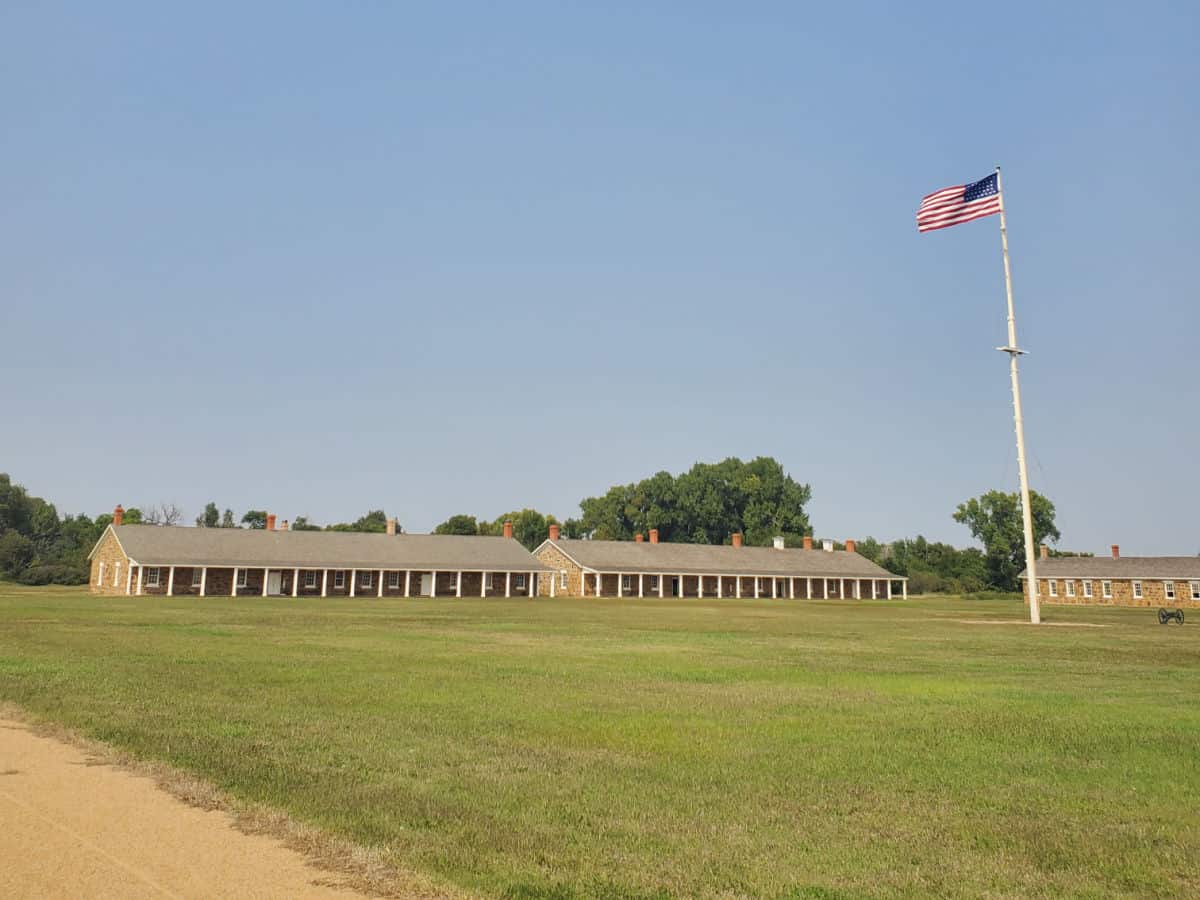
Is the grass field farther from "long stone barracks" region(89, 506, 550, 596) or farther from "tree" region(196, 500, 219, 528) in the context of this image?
"tree" region(196, 500, 219, 528)

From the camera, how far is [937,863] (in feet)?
20.7

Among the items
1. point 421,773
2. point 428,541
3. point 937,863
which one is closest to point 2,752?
point 421,773

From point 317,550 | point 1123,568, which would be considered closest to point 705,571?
point 317,550

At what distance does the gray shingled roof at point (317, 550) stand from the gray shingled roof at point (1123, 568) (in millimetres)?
44826

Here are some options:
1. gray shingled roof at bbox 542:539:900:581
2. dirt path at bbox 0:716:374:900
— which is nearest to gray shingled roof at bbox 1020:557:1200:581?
gray shingled roof at bbox 542:539:900:581

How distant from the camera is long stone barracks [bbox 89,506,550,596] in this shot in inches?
2549

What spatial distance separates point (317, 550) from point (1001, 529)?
73042 millimetres

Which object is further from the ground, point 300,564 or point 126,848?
point 300,564

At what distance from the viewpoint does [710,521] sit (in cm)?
12406

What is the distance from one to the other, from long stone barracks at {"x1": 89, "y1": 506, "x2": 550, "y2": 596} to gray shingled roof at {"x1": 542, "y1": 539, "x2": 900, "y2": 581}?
5376 millimetres

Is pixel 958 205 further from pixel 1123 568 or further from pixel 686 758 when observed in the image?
pixel 1123 568

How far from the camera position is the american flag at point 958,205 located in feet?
117

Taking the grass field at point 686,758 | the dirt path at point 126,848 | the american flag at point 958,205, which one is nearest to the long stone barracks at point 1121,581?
the american flag at point 958,205

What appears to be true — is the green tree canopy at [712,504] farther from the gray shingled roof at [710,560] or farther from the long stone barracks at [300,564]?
the long stone barracks at [300,564]
